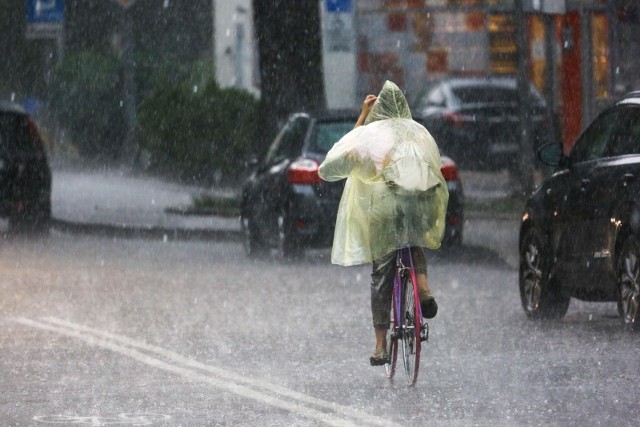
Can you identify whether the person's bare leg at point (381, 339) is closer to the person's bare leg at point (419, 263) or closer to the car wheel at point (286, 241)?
the person's bare leg at point (419, 263)

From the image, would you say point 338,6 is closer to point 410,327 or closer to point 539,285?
point 539,285

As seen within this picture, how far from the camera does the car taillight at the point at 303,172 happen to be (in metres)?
18.9

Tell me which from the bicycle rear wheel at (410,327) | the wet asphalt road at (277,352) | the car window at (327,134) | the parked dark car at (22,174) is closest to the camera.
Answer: the wet asphalt road at (277,352)

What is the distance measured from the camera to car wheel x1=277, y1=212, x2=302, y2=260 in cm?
1928

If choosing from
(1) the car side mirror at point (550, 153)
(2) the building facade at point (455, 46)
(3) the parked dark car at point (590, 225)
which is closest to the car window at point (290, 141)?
(3) the parked dark car at point (590, 225)

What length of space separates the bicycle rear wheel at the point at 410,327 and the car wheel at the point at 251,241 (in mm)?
9102

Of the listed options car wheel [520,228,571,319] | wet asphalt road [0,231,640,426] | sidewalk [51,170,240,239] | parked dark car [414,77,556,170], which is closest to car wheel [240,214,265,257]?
wet asphalt road [0,231,640,426]

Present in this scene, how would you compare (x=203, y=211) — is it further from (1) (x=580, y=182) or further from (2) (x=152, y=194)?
(1) (x=580, y=182)

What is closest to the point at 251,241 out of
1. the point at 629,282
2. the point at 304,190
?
the point at 304,190

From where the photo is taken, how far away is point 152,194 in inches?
1210

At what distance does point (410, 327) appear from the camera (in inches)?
431

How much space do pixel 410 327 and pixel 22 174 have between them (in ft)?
44.8

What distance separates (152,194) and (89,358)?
18622 millimetres

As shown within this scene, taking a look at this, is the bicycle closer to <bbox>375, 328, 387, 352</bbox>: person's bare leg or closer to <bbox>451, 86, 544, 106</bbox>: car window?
<bbox>375, 328, 387, 352</bbox>: person's bare leg
